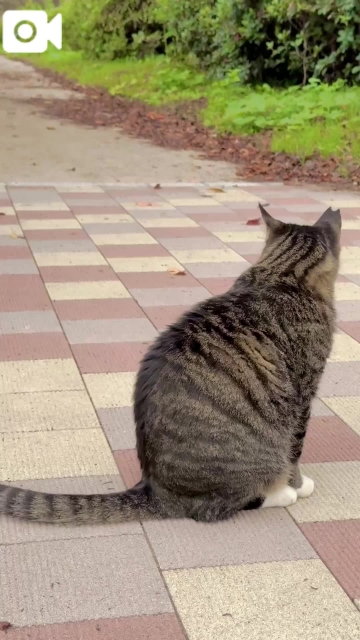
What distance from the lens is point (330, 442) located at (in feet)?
13.0

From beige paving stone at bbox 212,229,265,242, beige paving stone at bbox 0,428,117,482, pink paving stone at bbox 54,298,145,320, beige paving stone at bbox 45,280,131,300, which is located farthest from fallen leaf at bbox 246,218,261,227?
beige paving stone at bbox 0,428,117,482

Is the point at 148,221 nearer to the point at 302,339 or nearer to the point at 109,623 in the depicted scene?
the point at 302,339

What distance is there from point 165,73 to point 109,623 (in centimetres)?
1614

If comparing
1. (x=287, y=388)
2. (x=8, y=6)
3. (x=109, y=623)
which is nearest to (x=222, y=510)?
(x=287, y=388)

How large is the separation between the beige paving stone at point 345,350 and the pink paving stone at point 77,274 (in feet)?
5.85

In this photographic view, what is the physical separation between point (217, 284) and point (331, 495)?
2.80 m

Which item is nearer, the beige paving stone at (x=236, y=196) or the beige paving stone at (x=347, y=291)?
the beige paving stone at (x=347, y=291)

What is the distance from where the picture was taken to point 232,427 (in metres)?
3.20

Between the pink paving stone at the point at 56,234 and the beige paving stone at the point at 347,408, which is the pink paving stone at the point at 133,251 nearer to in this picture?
the pink paving stone at the point at 56,234

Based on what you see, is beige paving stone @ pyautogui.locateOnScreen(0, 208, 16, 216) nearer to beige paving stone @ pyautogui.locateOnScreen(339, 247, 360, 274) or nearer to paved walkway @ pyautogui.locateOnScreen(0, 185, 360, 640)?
paved walkway @ pyautogui.locateOnScreen(0, 185, 360, 640)

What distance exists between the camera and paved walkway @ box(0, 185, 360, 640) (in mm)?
2750

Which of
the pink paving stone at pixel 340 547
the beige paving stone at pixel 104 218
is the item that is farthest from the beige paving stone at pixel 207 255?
the pink paving stone at pixel 340 547

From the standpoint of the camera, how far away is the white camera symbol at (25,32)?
33375 mm

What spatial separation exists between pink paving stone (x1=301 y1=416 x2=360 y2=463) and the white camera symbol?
3007 centimetres
